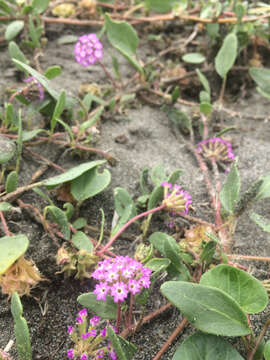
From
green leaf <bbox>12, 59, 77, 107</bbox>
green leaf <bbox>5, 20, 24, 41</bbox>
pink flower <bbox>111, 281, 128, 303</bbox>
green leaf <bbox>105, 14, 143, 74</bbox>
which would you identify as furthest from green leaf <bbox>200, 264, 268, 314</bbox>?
green leaf <bbox>5, 20, 24, 41</bbox>

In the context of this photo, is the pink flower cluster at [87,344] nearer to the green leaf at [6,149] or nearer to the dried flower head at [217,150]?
the green leaf at [6,149]

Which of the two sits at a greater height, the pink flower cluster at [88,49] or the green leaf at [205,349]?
the pink flower cluster at [88,49]

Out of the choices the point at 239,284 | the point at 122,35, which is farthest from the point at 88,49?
the point at 239,284

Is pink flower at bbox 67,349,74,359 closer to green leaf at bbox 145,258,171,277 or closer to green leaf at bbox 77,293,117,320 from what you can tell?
green leaf at bbox 77,293,117,320

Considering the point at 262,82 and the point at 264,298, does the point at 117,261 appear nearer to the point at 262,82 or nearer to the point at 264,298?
the point at 264,298

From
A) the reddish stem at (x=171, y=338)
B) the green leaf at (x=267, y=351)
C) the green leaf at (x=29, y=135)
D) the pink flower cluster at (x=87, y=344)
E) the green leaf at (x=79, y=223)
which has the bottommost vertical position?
the reddish stem at (x=171, y=338)

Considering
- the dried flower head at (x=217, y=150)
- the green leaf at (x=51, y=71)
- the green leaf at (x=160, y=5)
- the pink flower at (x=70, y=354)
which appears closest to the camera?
the pink flower at (x=70, y=354)

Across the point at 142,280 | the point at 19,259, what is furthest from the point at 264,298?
the point at 19,259

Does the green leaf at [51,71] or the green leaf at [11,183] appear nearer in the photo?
the green leaf at [11,183]

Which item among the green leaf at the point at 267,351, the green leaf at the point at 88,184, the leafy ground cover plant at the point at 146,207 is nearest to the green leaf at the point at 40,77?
the leafy ground cover plant at the point at 146,207
